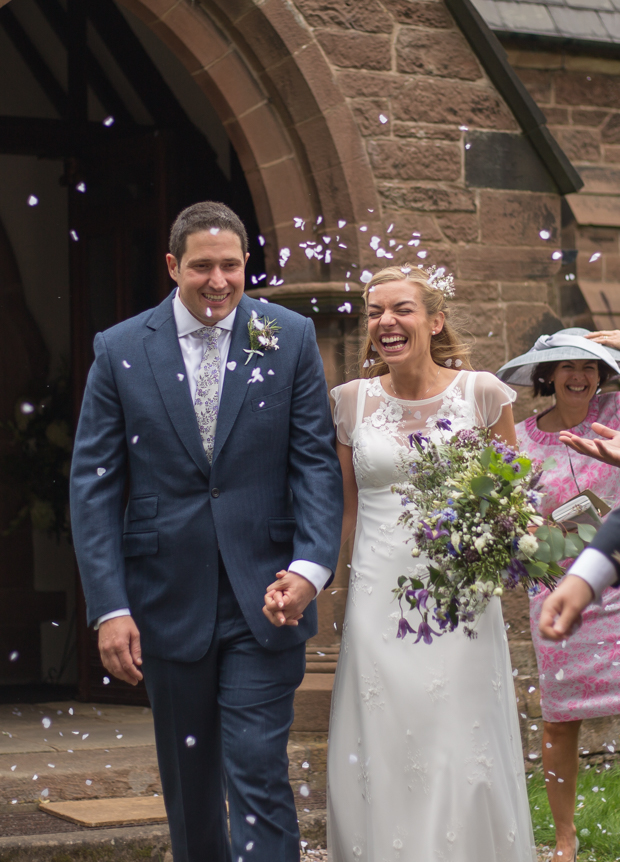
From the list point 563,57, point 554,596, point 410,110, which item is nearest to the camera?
point 554,596

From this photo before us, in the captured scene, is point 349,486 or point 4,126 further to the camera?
point 4,126

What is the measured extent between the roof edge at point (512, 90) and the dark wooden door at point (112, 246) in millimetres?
1745

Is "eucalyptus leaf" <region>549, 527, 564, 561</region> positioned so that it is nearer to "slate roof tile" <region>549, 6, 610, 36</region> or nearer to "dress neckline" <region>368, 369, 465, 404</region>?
"dress neckline" <region>368, 369, 465, 404</region>

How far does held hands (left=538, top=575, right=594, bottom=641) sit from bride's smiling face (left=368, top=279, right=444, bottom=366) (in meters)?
1.48

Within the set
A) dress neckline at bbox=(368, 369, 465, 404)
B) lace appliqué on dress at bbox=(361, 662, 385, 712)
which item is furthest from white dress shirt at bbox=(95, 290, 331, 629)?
lace appliqué on dress at bbox=(361, 662, 385, 712)

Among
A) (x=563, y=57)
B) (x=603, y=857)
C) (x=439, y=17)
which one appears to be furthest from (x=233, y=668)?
(x=563, y=57)

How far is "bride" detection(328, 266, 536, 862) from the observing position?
124 inches

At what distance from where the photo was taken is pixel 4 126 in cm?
692

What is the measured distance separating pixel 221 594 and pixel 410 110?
3.22 m

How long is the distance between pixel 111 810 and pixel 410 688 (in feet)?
5.99

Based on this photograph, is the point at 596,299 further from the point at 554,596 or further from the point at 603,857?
the point at 554,596

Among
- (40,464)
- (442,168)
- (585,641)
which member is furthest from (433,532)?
(40,464)

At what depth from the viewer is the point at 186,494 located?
3.06 meters

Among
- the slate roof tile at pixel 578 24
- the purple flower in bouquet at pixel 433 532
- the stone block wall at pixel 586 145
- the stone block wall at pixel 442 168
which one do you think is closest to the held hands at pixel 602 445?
the purple flower in bouquet at pixel 433 532
